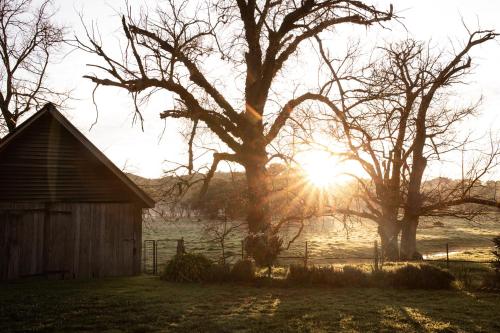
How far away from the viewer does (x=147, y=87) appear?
18.2 m

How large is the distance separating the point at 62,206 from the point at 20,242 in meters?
1.95

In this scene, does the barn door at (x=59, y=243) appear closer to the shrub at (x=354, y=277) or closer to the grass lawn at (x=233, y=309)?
the grass lawn at (x=233, y=309)

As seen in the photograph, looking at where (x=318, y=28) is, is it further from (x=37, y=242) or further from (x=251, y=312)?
(x=37, y=242)

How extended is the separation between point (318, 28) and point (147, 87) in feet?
24.9

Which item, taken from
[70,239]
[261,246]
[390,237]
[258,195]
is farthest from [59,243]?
[390,237]

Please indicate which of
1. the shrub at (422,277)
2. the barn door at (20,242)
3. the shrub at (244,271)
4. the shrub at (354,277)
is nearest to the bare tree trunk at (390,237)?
the shrub at (422,277)

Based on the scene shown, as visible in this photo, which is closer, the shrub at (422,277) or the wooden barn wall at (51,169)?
the shrub at (422,277)

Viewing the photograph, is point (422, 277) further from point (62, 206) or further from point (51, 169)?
point (51, 169)

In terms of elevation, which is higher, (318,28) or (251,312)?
(318,28)

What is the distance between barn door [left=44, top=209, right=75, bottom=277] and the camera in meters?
17.0

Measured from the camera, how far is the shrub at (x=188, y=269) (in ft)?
55.1

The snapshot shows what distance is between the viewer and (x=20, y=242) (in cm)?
1655

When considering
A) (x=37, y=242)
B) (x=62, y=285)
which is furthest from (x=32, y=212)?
Answer: (x=62, y=285)

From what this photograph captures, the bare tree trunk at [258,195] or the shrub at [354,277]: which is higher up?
the bare tree trunk at [258,195]
